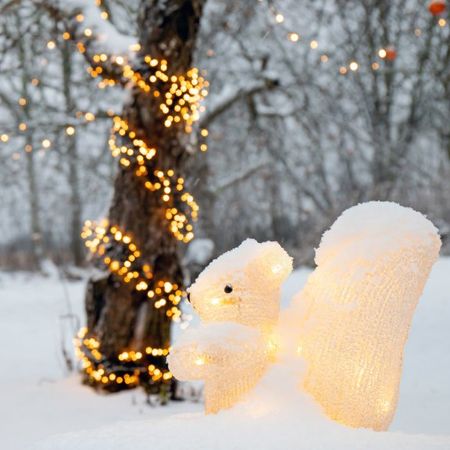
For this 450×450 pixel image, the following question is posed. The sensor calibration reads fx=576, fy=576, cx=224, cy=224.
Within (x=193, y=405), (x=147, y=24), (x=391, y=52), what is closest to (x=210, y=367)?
(x=193, y=405)

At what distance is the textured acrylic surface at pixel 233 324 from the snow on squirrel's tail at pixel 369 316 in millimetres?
258

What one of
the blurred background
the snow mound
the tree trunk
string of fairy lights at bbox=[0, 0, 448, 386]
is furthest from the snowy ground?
the blurred background

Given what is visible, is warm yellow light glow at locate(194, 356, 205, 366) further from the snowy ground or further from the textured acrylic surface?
the snowy ground

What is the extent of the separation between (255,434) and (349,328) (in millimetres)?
632

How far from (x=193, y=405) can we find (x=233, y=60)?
6.56 m

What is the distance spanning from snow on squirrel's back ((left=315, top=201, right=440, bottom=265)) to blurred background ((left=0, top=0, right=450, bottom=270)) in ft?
9.11

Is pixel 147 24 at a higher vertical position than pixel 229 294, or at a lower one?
higher

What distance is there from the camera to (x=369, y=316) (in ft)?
7.99

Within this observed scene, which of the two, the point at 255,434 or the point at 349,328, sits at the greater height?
the point at 349,328

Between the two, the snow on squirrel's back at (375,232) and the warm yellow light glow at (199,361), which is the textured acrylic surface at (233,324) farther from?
the snow on squirrel's back at (375,232)

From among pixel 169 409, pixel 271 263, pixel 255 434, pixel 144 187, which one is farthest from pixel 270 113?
pixel 255 434

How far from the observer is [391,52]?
6.58 metres

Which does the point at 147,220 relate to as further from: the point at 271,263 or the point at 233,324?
the point at 233,324

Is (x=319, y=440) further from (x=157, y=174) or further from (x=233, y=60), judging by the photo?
(x=233, y=60)
